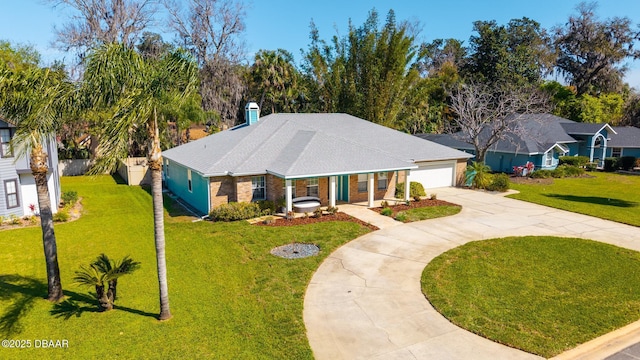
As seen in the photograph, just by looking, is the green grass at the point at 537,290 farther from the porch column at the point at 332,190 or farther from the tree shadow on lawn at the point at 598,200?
the tree shadow on lawn at the point at 598,200

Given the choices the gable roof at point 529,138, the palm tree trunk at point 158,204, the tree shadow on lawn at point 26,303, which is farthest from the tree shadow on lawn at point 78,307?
the gable roof at point 529,138

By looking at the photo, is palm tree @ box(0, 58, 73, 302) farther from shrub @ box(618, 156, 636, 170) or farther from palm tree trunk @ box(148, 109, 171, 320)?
shrub @ box(618, 156, 636, 170)

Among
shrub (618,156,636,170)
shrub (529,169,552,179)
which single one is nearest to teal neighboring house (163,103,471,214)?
shrub (529,169,552,179)

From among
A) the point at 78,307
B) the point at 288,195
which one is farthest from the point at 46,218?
the point at 288,195

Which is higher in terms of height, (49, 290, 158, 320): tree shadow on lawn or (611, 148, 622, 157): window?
(611, 148, 622, 157): window

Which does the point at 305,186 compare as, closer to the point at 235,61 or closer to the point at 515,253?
the point at 515,253

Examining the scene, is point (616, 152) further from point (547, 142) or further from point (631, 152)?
point (547, 142)

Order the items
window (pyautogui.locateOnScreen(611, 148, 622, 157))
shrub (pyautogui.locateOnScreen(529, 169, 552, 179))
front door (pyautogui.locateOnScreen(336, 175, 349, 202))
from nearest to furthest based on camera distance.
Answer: front door (pyautogui.locateOnScreen(336, 175, 349, 202)), shrub (pyautogui.locateOnScreen(529, 169, 552, 179)), window (pyautogui.locateOnScreen(611, 148, 622, 157))
